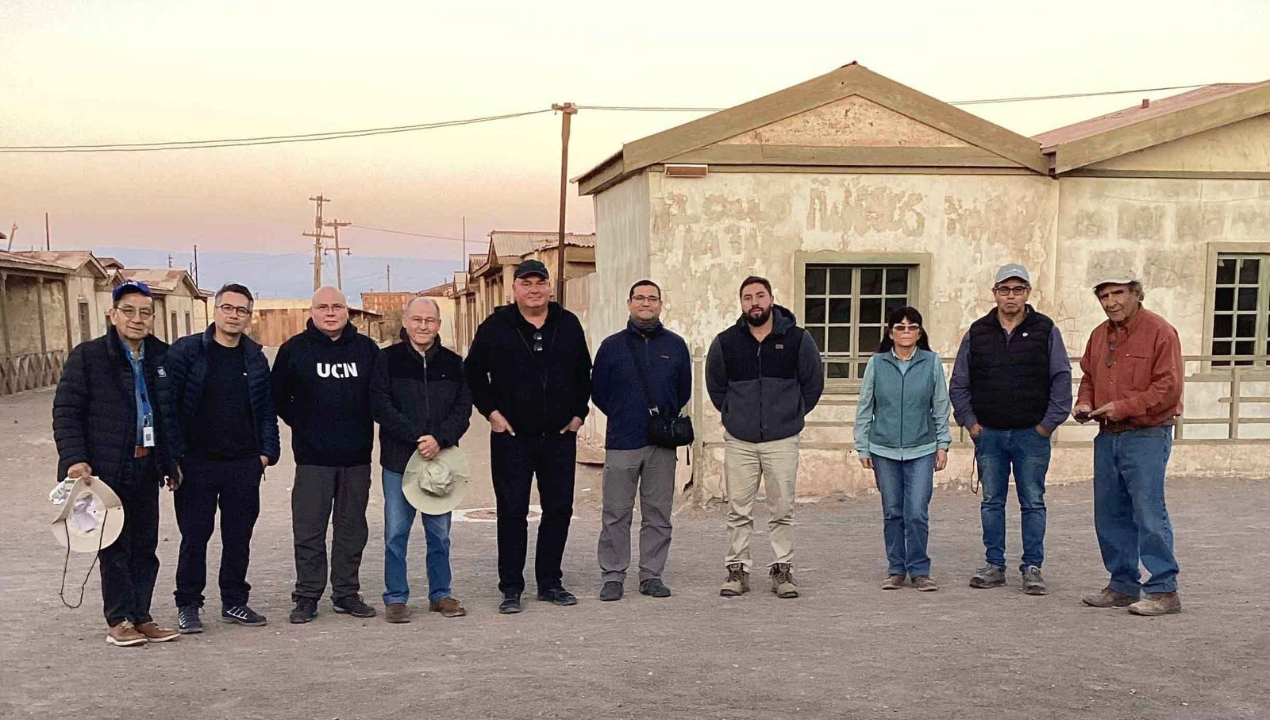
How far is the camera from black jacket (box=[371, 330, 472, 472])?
18.6 ft

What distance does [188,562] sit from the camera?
5461 mm

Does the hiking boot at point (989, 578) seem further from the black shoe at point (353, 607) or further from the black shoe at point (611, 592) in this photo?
the black shoe at point (353, 607)

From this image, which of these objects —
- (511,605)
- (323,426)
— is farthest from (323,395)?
(511,605)

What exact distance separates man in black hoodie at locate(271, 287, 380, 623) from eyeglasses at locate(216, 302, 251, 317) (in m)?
0.27

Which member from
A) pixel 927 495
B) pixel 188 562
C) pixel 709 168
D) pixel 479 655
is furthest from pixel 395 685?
pixel 709 168

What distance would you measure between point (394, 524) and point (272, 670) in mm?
1196

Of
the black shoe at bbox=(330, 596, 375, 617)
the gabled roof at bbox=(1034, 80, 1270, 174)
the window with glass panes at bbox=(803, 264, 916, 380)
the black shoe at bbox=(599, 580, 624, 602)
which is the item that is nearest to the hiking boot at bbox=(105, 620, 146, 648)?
the black shoe at bbox=(330, 596, 375, 617)

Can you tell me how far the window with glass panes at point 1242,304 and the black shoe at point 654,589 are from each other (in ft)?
27.0

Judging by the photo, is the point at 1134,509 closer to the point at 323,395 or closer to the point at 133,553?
the point at 323,395

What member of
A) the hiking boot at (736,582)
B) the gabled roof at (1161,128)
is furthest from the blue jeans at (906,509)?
the gabled roof at (1161,128)

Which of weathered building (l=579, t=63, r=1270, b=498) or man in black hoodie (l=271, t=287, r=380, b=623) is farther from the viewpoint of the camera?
weathered building (l=579, t=63, r=1270, b=498)

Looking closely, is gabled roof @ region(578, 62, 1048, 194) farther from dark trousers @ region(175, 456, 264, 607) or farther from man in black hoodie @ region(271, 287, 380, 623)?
dark trousers @ region(175, 456, 264, 607)

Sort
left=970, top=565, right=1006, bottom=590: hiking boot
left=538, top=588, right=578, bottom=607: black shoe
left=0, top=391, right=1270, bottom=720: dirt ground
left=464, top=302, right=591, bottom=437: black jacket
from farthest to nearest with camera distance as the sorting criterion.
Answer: left=970, top=565, right=1006, bottom=590: hiking boot → left=538, top=588, right=578, bottom=607: black shoe → left=464, top=302, right=591, bottom=437: black jacket → left=0, top=391, right=1270, bottom=720: dirt ground

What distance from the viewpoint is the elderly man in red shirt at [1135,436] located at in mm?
5512
